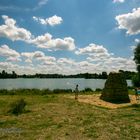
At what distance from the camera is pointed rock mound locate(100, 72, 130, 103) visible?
68.4ft

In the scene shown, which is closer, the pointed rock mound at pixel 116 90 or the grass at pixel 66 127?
the grass at pixel 66 127

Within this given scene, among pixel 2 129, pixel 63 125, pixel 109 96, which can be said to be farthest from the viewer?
pixel 109 96

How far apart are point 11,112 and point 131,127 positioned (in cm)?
631

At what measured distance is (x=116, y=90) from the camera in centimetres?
2122

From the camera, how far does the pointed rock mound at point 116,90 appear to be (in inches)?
821

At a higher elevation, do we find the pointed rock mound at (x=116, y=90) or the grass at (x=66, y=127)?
the pointed rock mound at (x=116, y=90)

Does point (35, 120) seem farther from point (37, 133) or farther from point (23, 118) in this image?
point (37, 133)

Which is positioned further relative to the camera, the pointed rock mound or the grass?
the pointed rock mound

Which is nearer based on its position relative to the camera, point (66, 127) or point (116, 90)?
point (66, 127)

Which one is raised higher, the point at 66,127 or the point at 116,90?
the point at 116,90

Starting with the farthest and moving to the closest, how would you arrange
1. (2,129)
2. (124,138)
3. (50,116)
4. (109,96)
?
(109,96) < (50,116) < (2,129) < (124,138)

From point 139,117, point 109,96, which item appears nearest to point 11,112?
point 139,117

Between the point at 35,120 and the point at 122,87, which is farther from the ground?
the point at 122,87

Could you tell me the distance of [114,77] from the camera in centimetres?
2180
